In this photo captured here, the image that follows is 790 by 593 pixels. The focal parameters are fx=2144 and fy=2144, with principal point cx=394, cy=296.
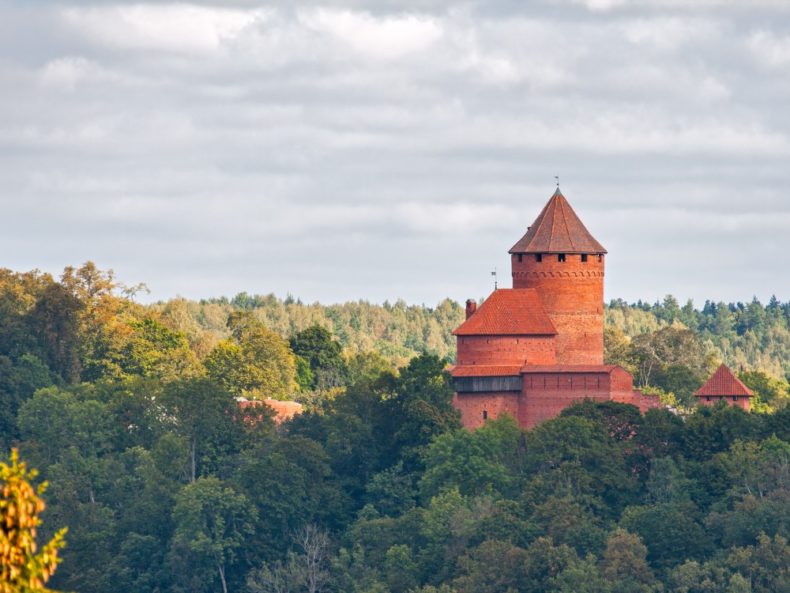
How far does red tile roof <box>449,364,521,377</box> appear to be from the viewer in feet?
209

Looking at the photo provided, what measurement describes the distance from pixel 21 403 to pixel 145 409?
20.7 feet

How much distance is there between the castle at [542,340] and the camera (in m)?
63.4

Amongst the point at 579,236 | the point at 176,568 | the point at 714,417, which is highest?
the point at 579,236

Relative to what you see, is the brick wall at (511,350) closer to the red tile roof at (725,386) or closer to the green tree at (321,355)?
the red tile roof at (725,386)

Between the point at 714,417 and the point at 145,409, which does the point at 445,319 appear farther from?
the point at 714,417

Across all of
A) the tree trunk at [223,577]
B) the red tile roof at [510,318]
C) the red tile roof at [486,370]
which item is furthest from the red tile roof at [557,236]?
the tree trunk at [223,577]

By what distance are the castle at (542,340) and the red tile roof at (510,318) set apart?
3 cm

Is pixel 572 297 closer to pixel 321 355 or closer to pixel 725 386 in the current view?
pixel 725 386

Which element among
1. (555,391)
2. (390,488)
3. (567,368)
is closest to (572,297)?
(567,368)

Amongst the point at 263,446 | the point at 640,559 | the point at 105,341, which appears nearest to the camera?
the point at 640,559

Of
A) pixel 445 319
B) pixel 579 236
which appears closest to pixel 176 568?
pixel 579 236

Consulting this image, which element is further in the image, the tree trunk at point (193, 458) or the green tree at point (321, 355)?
the green tree at point (321, 355)

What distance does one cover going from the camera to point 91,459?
74.8m

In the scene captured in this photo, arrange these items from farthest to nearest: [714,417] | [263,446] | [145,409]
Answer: [145,409], [263,446], [714,417]
